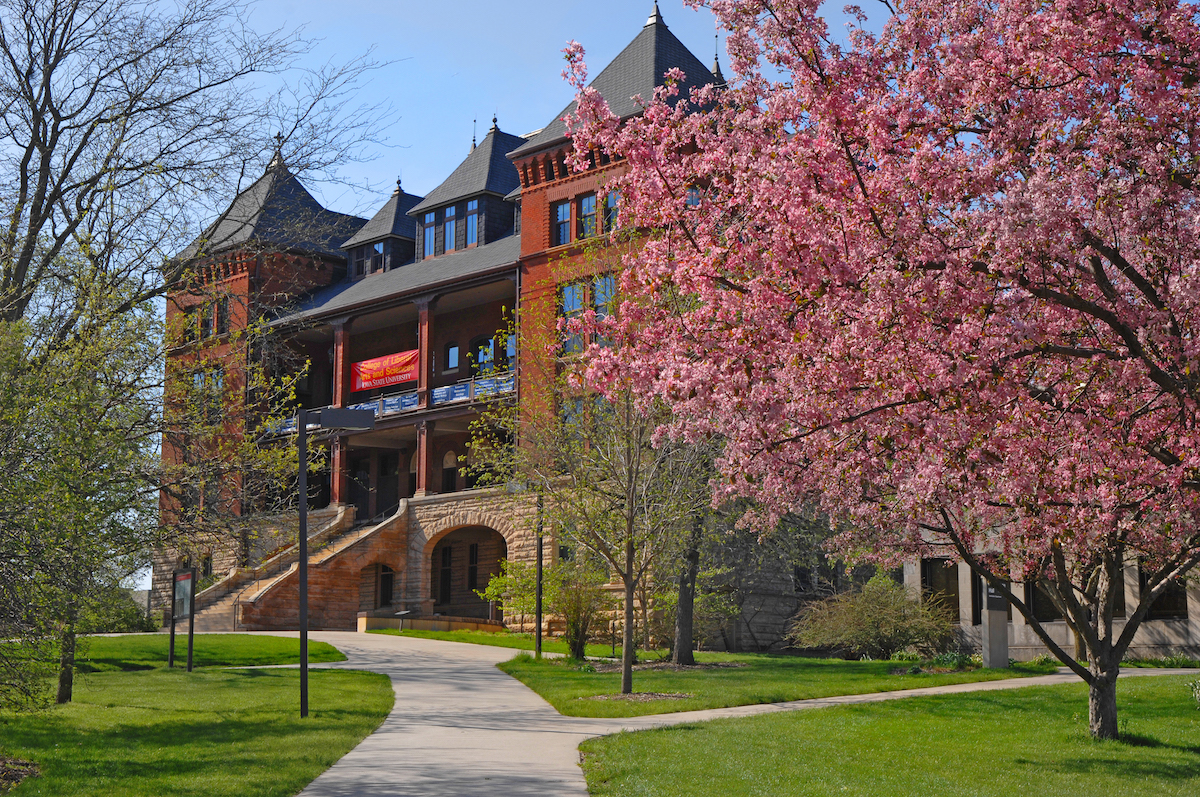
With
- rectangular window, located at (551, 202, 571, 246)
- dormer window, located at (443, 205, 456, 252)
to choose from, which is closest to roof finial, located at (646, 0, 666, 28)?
rectangular window, located at (551, 202, 571, 246)

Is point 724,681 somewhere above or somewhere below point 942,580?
below

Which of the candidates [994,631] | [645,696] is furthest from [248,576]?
[994,631]

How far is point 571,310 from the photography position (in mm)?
20547

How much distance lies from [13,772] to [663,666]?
14.5 metres

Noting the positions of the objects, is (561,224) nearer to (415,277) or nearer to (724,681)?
(415,277)

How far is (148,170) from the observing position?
19.2 m

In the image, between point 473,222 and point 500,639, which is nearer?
point 500,639

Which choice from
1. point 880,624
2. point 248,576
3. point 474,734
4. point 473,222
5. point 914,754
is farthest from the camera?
point 473,222

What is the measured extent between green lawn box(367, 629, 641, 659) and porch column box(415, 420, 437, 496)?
6.29 m

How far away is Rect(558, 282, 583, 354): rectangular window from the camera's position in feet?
66.1

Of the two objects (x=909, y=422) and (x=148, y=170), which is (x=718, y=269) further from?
(x=148, y=170)

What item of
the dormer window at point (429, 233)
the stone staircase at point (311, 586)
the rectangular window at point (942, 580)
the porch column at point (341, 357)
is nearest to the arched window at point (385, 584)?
the stone staircase at point (311, 586)

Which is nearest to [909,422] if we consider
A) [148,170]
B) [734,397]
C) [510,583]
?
[734,397]

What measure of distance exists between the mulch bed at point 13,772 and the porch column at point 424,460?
28156 mm
